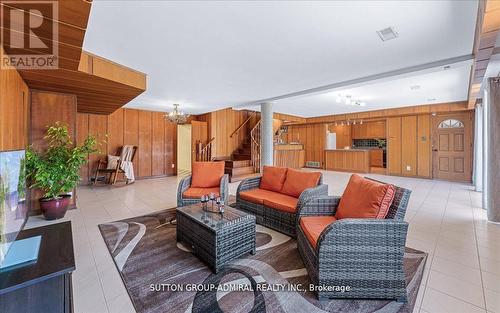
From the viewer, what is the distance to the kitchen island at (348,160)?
8.79 meters

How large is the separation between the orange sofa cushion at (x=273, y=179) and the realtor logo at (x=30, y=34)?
300 cm

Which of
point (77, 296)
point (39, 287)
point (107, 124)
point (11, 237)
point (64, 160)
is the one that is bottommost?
point (77, 296)

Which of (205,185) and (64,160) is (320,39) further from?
(64,160)

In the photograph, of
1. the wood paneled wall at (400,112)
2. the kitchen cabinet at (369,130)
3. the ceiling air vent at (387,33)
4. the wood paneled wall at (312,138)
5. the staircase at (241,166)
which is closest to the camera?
the ceiling air vent at (387,33)

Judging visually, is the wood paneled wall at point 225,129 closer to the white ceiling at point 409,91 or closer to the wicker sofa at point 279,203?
the white ceiling at point 409,91

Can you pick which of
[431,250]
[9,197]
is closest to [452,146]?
[431,250]

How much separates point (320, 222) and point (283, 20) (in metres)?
2.05

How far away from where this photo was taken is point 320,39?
2.61 meters

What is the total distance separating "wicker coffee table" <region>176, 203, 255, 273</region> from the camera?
2096 mm

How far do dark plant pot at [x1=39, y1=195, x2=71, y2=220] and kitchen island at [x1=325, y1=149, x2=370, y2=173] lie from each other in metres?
9.10

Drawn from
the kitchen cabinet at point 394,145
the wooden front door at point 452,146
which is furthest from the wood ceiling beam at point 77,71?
the wooden front door at point 452,146

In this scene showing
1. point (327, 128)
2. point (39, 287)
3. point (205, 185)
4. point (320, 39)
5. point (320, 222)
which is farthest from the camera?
point (327, 128)

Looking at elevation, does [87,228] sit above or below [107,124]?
below

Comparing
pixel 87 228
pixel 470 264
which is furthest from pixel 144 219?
pixel 470 264
